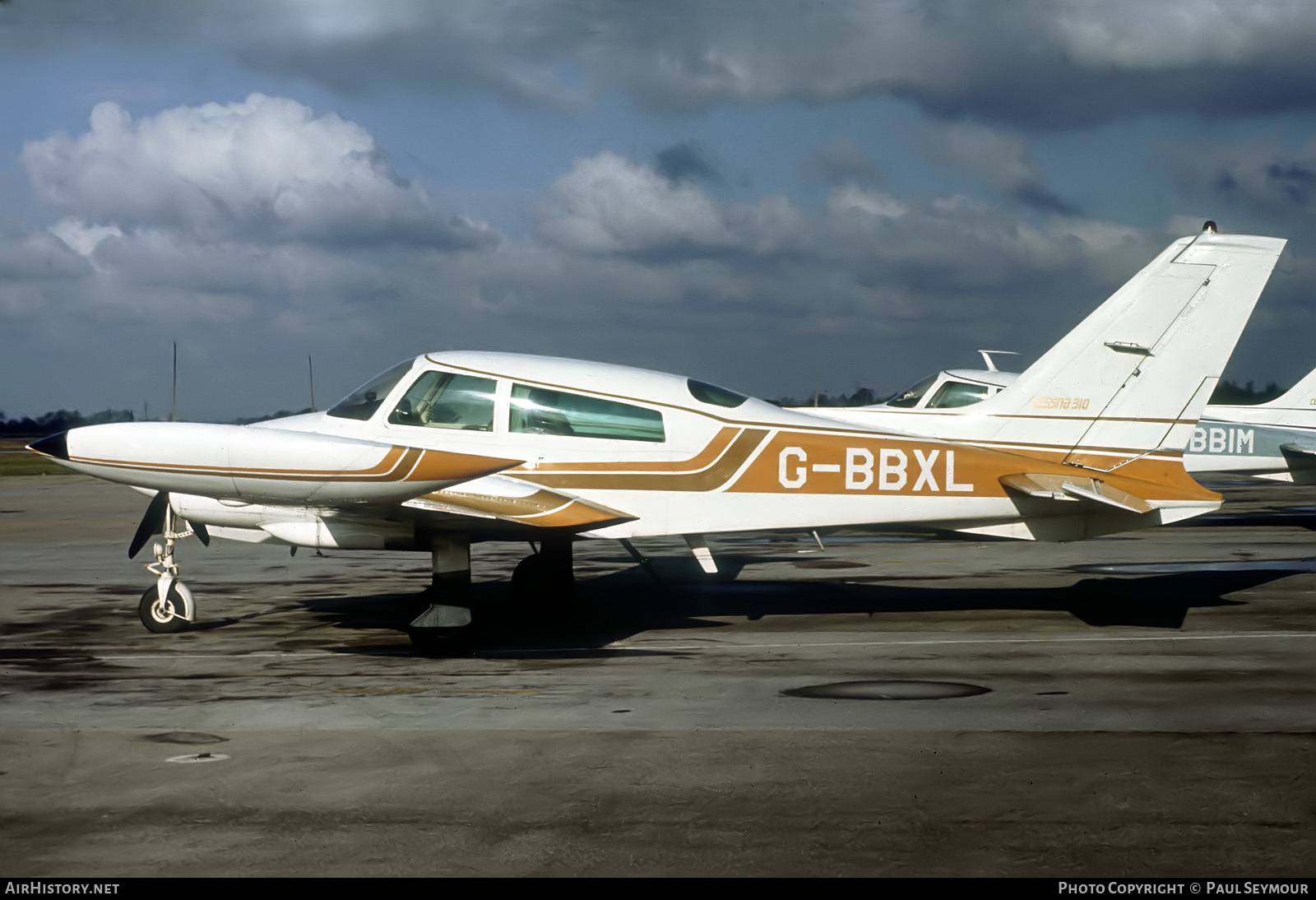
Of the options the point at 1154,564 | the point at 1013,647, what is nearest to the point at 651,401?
the point at 1013,647

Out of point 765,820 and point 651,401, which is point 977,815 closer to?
point 765,820

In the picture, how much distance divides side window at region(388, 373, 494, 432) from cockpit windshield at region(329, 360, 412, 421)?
0.21 m

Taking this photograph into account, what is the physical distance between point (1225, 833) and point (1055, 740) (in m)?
1.65

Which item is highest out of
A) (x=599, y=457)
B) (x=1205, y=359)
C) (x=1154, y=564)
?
(x=1205, y=359)

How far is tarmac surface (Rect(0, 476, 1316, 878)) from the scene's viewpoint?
5121mm

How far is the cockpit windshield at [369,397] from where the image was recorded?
438 inches

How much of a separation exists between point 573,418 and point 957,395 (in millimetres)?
10140

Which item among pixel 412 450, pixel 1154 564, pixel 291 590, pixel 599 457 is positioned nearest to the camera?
pixel 412 450

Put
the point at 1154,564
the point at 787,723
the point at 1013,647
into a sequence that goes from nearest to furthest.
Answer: the point at 787,723 < the point at 1013,647 < the point at 1154,564

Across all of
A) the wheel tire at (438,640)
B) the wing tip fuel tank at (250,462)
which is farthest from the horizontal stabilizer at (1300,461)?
the wing tip fuel tank at (250,462)

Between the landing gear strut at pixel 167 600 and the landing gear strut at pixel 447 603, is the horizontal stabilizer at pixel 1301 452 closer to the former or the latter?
the landing gear strut at pixel 447 603

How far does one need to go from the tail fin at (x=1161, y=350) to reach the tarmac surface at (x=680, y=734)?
69.2 inches

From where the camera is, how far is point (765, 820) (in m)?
5.48

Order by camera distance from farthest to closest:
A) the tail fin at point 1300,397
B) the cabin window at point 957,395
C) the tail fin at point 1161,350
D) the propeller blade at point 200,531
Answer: the tail fin at point 1300,397 → the cabin window at point 957,395 → the tail fin at point 1161,350 → the propeller blade at point 200,531
